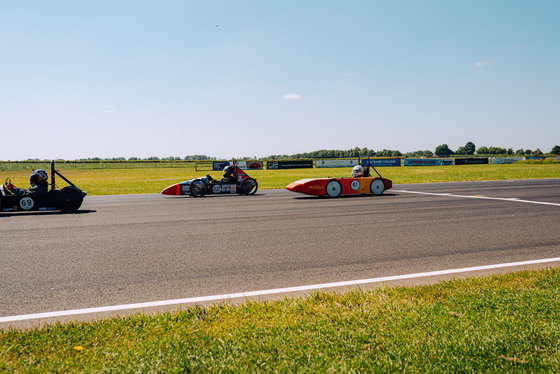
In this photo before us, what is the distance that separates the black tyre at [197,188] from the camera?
16.0 metres

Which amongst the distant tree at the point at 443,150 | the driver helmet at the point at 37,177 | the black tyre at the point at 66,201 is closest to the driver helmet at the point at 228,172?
the black tyre at the point at 66,201

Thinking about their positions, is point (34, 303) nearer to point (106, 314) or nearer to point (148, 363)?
point (106, 314)

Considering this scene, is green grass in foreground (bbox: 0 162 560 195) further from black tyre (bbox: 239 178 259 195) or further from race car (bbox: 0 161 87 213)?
race car (bbox: 0 161 87 213)

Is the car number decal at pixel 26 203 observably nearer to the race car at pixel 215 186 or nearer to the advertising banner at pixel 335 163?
the race car at pixel 215 186

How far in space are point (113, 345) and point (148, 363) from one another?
0.46 m

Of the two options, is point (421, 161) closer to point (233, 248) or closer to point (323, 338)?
point (233, 248)

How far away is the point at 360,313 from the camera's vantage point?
3609mm

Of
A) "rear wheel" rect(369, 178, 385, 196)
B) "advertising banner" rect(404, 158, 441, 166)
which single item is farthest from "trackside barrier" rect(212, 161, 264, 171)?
"rear wheel" rect(369, 178, 385, 196)

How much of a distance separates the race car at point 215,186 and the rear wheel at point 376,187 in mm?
5076

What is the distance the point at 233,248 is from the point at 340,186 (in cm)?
902

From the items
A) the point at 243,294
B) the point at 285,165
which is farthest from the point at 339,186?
the point at 285,165


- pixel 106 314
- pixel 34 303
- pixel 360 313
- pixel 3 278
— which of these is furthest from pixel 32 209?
pixel 360 313

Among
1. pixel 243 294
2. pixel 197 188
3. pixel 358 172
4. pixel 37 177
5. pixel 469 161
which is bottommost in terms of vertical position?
pixel 243 294

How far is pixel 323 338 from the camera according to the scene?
3.10 metres
